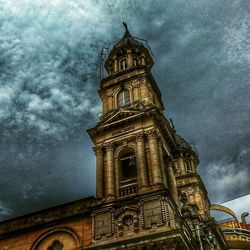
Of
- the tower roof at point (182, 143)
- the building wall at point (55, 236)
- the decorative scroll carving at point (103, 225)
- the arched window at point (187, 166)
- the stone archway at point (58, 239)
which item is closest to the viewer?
the decorative scroll carving at point (103, 225)

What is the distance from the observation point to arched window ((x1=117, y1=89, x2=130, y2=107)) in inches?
1289

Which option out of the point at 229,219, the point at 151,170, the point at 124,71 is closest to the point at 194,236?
the point at 151,170

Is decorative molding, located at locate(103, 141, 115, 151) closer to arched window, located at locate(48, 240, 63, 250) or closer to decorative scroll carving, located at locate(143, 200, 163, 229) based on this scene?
decorative scroll carving, located at locate(143, 200, 163, 229)

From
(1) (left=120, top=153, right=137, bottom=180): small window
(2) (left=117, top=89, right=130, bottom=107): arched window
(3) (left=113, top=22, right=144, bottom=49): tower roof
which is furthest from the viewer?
(3) (left=113, top=22, right=144, bottom=49): tower roof

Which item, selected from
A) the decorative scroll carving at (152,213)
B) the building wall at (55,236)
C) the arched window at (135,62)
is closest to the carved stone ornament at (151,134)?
the decorative scroll carving at (152,213)

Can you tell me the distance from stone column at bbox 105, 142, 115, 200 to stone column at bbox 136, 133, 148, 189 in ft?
6.47

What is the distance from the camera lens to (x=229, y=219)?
5750cm

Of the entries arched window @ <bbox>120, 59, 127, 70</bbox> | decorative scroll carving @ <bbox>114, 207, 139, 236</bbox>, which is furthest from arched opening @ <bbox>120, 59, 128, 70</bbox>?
decorative scroll carving @ <bbox>114, 207, 139, 236</bbox>

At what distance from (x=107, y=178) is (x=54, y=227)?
15.6ft

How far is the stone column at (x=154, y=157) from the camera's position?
2596cm

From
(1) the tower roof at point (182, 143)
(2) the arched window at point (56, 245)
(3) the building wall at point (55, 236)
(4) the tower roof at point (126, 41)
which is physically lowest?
(2) the arched window at point (56, 245)

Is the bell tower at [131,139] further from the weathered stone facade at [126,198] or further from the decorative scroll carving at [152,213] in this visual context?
the decorative scroll carving at [152,213]

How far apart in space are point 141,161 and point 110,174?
2.35m

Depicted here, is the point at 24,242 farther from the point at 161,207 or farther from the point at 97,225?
the point at 161,207
